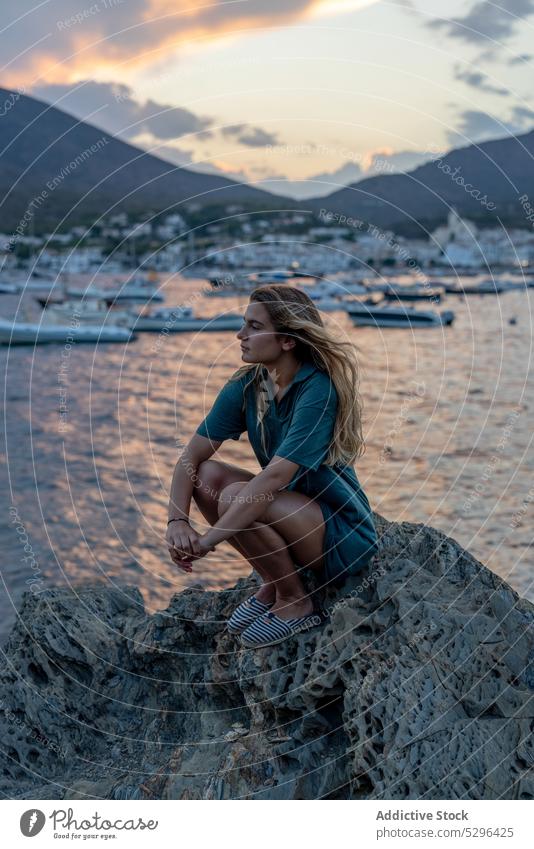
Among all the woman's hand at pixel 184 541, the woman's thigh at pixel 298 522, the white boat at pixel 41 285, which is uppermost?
the white boat at pixel 41 285

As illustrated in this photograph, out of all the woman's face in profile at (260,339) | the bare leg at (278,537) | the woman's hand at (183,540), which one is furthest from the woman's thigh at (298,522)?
the woman's face in profile at (260,339)

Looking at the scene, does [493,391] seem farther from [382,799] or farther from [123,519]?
[382,799]

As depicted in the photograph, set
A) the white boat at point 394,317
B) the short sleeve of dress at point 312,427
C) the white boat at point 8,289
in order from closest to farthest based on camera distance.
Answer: the short sleeve of dress at point 312,427 → the white boat at point 394,317 → the white boat at point 8,289

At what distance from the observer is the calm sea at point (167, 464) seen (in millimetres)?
8633

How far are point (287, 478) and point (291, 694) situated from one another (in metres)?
0.75

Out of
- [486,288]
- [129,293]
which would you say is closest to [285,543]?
[129,293]

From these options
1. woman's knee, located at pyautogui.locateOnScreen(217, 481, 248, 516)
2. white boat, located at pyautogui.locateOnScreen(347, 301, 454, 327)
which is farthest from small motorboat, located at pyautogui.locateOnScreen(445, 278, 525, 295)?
woman's knee, located at pyautogui.locateOnScreen(217, 481, 248, 516)

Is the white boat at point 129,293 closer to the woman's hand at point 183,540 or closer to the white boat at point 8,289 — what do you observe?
the white boat at point 8,289

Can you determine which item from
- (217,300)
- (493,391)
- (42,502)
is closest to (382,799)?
(42,502)

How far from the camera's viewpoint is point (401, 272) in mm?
80438

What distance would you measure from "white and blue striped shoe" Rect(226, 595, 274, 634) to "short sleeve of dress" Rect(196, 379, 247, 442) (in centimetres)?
65

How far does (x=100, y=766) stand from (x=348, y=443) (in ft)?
5.27

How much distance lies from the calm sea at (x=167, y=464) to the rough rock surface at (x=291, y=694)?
1526mm

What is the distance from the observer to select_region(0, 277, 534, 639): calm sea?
340 inches
